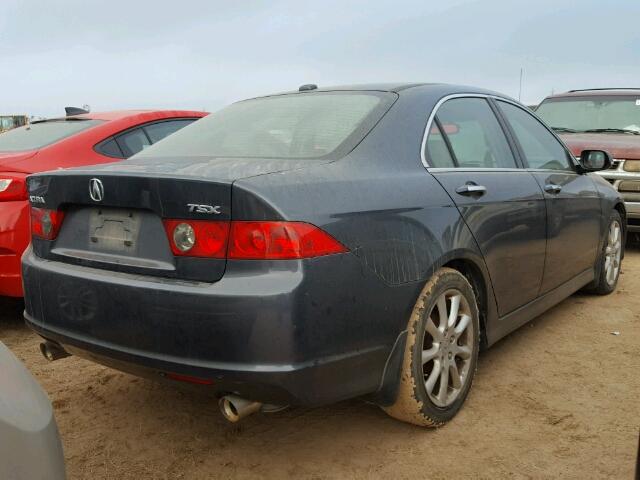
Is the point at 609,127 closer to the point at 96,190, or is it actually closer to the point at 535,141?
the point at 535,141

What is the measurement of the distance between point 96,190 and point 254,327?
85 cm

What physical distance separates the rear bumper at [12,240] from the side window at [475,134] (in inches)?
103

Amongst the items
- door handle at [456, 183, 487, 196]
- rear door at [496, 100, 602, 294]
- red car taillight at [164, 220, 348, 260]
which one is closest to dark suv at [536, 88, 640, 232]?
rear door at [496, 100, 602, 294]

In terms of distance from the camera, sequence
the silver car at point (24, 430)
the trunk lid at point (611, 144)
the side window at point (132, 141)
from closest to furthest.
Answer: the silver car at point (24, 430) → the side window at point (132, 141) → the trunk lid at point (611, 144)

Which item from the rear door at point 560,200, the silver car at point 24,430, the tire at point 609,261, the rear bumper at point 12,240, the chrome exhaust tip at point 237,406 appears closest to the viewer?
the silver car at point 24,430

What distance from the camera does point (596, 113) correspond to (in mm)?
7488

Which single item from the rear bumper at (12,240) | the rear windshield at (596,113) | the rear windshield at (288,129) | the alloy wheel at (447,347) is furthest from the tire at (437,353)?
the rear windshield at (596,113)

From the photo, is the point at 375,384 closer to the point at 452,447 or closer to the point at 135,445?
the point at 452,447

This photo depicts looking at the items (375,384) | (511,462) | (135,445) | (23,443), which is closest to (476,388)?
(511,462)

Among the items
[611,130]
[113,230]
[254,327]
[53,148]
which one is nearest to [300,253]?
[254,327]

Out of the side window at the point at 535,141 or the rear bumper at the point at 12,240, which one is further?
the rear bumper at the point at 12,240

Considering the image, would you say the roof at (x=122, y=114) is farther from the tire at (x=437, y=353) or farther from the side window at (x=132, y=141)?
the tire at (x=437, y=353)

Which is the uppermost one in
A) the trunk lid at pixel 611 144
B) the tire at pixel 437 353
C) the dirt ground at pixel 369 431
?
the trunk lid at pixel 611 144

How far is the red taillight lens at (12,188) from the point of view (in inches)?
153
